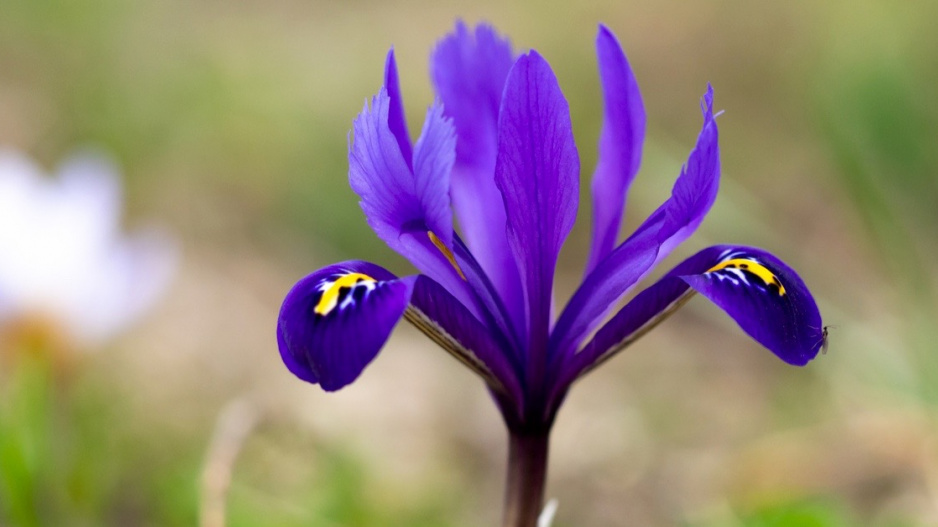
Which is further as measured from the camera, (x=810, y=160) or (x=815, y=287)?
(x=810, y=160)

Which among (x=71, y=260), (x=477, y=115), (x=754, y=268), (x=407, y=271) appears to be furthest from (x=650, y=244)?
(x=407, y=271)

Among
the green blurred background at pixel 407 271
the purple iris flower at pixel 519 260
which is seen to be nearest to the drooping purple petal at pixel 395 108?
the purple iris flower at pixel 519 260

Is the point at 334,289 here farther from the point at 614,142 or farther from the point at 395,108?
the point at 614,142

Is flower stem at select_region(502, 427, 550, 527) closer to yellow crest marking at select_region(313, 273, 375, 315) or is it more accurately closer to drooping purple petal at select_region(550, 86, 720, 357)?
drooping purple petal at select_region(550, 86, 720, 357)

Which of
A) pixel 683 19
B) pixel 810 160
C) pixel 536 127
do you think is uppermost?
pixel 683 19

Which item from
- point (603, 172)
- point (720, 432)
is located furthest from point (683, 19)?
point (603, 172)

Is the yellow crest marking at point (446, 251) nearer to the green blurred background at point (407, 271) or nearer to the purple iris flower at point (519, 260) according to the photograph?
the purple iris flower at point (519, 260)

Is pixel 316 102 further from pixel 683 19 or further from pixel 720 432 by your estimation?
pixel 720 432
